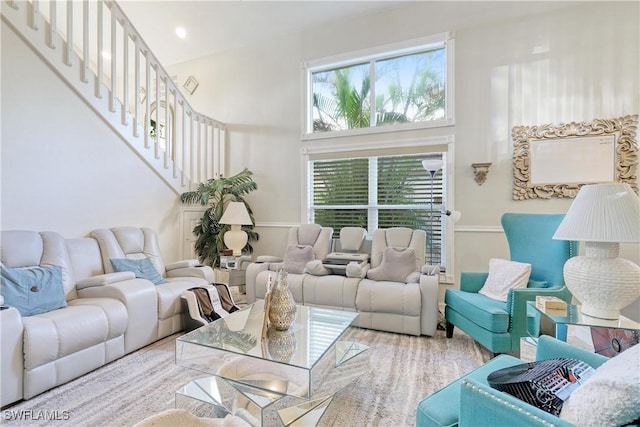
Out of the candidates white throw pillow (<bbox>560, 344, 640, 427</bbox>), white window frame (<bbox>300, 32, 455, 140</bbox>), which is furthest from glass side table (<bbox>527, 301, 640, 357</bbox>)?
white window frame (<bbox>300, 32, 455, 140</bbox>)

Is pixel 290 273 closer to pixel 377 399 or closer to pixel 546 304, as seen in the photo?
pixel 377 399

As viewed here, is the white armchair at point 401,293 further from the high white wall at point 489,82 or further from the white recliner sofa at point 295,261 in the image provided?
the high white wall at point 489,82

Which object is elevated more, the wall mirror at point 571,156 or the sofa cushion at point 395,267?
the wall mirror at point 571,156

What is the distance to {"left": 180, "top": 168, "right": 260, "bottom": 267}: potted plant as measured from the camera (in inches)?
172

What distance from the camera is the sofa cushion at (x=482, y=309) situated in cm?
233

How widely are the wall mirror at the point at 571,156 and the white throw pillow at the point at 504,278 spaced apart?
3.59ft

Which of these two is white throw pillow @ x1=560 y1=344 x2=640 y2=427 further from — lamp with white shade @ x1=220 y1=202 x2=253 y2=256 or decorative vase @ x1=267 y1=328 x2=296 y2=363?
lamp with white shade @ x1=220 y1=202 x2=253 y2=256

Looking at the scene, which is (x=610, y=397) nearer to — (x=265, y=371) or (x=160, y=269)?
(x=265, y=371)

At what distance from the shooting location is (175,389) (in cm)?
203

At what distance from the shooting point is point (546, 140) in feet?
11.1

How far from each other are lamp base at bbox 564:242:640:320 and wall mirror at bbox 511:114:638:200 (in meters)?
2.03

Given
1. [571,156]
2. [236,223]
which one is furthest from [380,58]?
[236,223]

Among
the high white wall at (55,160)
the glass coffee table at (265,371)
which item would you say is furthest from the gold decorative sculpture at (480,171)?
the high white wall at (55,160)

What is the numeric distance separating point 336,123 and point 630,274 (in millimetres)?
3586
